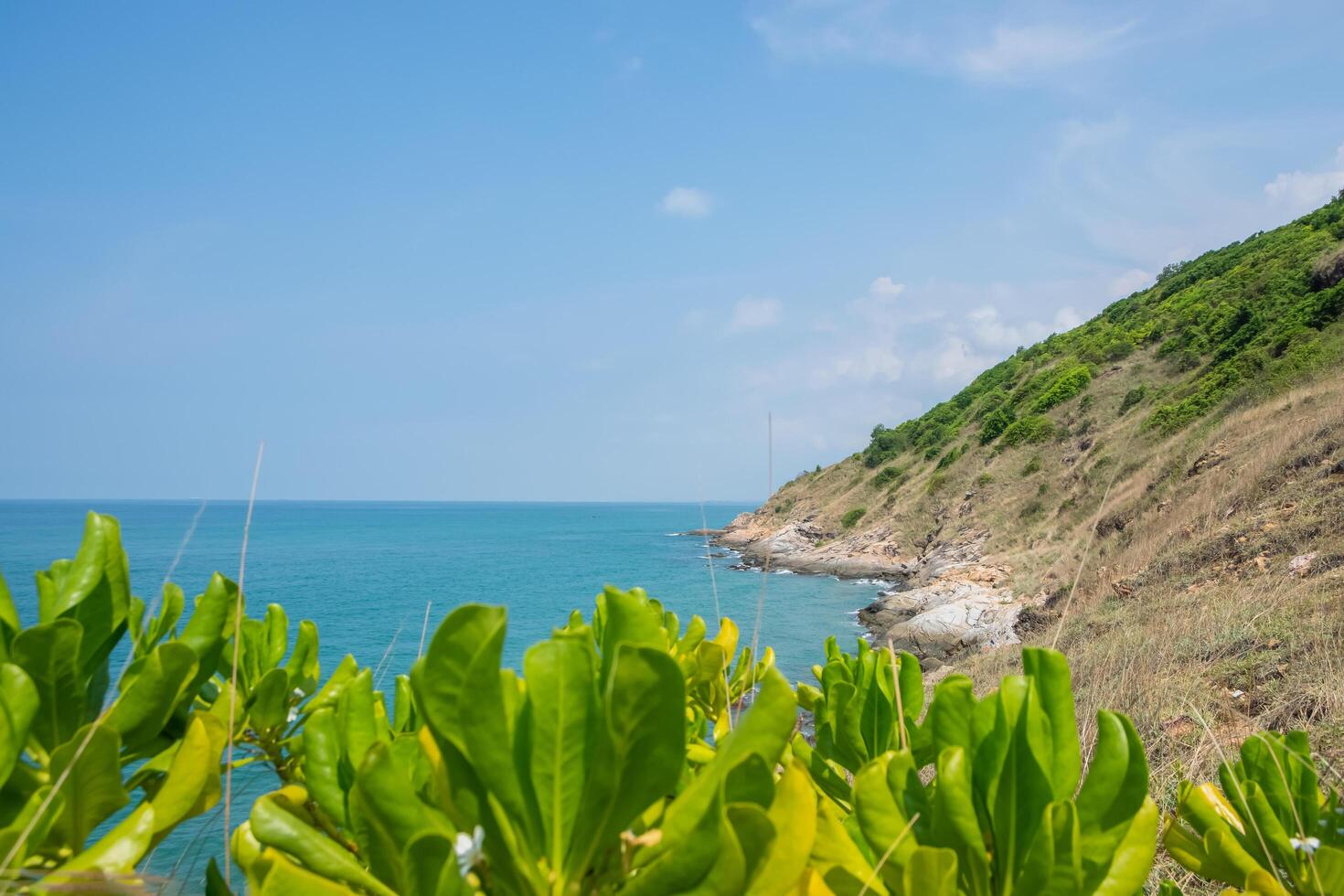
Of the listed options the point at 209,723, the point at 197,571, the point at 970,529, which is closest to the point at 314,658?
the point at 209,723

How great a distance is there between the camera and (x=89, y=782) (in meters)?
0.58

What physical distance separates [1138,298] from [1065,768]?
4446 centimetres

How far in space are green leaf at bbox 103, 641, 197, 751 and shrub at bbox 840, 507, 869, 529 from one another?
36.4 metres

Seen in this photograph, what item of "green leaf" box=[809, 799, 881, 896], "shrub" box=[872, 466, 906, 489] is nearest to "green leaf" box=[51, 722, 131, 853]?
"green leaf" box=[809, 799, 881, 896]

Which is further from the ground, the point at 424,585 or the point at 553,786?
the point at 553,786

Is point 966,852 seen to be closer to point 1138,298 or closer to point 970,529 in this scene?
point 970,529

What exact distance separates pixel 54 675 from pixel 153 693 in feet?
0.28

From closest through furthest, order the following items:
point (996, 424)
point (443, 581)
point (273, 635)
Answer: point (273, 635)
point (996, 424)
point (443, 581)

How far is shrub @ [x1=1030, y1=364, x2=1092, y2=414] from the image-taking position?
27755 millimetres

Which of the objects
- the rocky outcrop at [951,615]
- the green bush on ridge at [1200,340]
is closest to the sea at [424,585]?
the rocky outcrop at [951,615]

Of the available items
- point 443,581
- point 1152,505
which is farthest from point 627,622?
point 443,581

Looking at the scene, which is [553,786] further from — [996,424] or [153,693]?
[996,424]

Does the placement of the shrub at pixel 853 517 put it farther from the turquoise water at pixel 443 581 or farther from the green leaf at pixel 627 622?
the green leaf at pixel 627 622

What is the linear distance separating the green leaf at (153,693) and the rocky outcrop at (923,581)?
4.32 m
